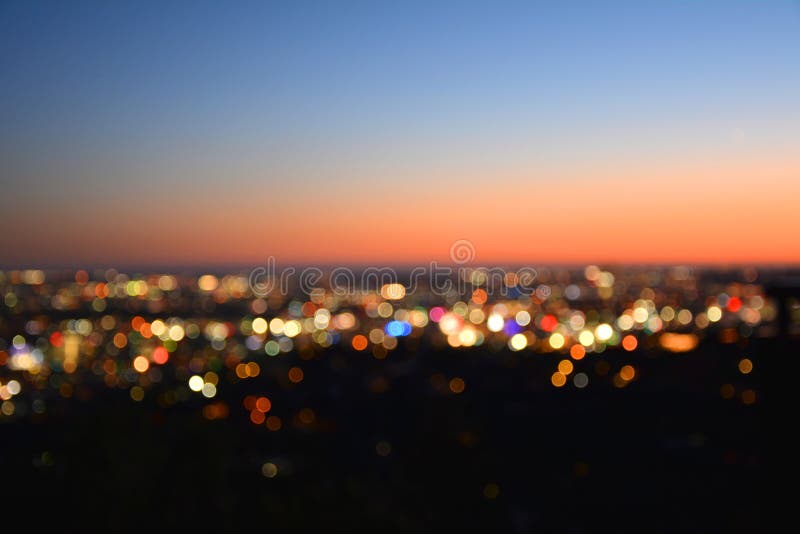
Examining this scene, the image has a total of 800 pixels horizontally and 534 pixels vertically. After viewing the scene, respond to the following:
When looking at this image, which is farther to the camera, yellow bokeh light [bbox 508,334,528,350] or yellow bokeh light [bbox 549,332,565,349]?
yellow bokeh light [bbox 508,334,528,350]

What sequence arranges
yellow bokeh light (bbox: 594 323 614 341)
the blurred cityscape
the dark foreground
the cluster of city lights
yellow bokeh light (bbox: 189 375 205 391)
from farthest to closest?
yellow bokeh light (bbox: 594 323 614 341) → yellow bokeh light (bbox: 189 375 205 391) → the cluster of city lights → the blurred cityscape → the dark foreground

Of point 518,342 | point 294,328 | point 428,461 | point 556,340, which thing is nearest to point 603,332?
point 556,340

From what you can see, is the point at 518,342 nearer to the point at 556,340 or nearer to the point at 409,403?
the point at 556,340

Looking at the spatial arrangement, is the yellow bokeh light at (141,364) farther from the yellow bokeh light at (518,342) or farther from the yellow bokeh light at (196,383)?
the yellow bokeh light at (518,342)

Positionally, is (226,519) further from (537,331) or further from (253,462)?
(537,331)

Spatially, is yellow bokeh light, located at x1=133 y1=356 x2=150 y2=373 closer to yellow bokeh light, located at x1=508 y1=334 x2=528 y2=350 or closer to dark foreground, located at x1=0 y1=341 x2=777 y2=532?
dark foreground, located at x1=0 y1=341 x2=777 y2=532

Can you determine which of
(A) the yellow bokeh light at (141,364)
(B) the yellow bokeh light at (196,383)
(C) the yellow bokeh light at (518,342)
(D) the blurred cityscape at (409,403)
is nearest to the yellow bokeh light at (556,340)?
(D) the blurred cityscape at (409,403)

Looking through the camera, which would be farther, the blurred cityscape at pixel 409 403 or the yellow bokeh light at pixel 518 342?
the yellow bokeh light at pixel 518 342

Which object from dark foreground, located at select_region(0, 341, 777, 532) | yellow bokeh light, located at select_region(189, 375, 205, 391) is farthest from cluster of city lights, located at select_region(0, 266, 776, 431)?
dark foreground, located at select_region(0, 341, 777, 532)

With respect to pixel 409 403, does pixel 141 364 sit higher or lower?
lower

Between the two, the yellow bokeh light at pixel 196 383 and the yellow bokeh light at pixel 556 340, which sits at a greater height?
the yellow bokeh light at pixel 556 340

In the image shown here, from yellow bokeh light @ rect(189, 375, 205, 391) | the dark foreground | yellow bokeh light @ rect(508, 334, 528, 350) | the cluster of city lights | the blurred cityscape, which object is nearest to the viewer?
the dark foreground

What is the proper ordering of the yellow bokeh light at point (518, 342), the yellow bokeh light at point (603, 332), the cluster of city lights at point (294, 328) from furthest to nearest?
1. the yellow bokeh light at point (518, 342)
2. the yellow bokeh light at point (603, 332)
3. the cluster of city lights at point (294, 328)
